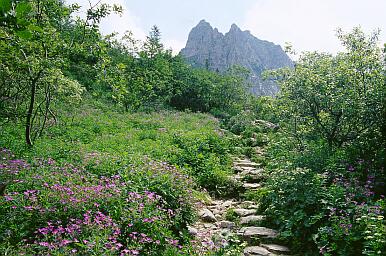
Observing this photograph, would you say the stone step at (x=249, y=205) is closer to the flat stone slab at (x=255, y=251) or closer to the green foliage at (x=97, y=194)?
the green foliage at (x=97, y=194)

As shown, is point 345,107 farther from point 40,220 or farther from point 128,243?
point 40,220

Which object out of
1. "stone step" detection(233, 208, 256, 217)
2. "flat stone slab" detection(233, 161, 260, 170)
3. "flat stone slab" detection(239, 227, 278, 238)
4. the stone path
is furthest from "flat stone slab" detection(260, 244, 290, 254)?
"flat stone slab" detection(233, 161, 260, 170)

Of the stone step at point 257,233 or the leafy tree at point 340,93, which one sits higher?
the leafy tree at point 340,93

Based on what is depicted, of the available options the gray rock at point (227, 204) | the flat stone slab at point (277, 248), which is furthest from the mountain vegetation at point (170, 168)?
the gray rock at point (227, 204)

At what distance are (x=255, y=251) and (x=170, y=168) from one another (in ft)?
9.15

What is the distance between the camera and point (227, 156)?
433 inches

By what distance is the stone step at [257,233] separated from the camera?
564 centimetres

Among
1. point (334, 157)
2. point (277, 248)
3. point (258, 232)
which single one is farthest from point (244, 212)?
point (334, 157)

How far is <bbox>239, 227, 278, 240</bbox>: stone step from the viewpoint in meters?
5.64

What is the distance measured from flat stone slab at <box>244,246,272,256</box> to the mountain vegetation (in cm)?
28

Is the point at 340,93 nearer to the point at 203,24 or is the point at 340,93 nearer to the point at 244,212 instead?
the point at 244,212

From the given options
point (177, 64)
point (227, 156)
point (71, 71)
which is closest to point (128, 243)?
point (227, 156)

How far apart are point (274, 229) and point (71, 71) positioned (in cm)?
2234

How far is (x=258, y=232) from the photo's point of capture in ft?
18.9
